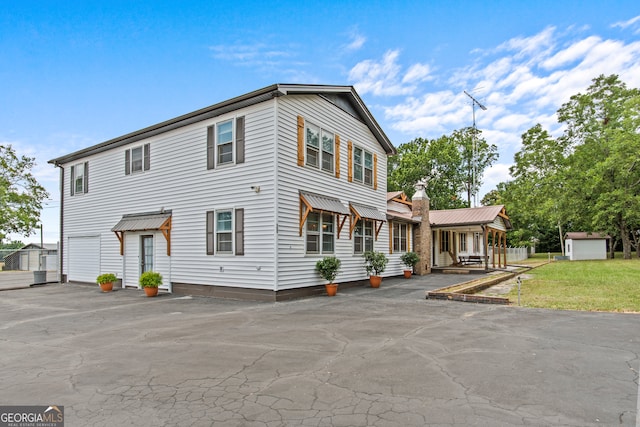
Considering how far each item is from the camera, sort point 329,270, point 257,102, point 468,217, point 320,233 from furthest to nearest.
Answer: point 468,217 < point 320,233 < point 329,270 < point 257,102

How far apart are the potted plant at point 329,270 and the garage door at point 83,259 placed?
35.9ft

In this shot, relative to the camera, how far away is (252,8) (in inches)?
600

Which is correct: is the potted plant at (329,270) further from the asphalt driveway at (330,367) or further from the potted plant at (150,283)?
the potted plant at (150,283)

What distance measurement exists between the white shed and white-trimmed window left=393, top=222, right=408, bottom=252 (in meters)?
30.1

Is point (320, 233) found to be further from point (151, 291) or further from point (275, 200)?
point (151, 291)

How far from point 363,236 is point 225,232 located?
6.05 metres

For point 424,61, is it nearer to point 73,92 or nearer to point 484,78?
point 73,92

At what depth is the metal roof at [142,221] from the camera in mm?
14125

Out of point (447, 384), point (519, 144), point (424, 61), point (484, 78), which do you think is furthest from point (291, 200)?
point (519, 144)

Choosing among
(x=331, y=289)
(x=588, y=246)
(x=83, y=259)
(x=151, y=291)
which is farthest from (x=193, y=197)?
(x=588, y=246)

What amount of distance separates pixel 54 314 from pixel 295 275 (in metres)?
6.58

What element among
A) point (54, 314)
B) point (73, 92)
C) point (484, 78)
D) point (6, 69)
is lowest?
point (54, 314)

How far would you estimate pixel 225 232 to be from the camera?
12.5 m

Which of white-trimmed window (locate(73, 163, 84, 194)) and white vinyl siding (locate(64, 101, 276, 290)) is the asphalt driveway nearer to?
white vinyl siding (locate(64, 101, 276, 290))
